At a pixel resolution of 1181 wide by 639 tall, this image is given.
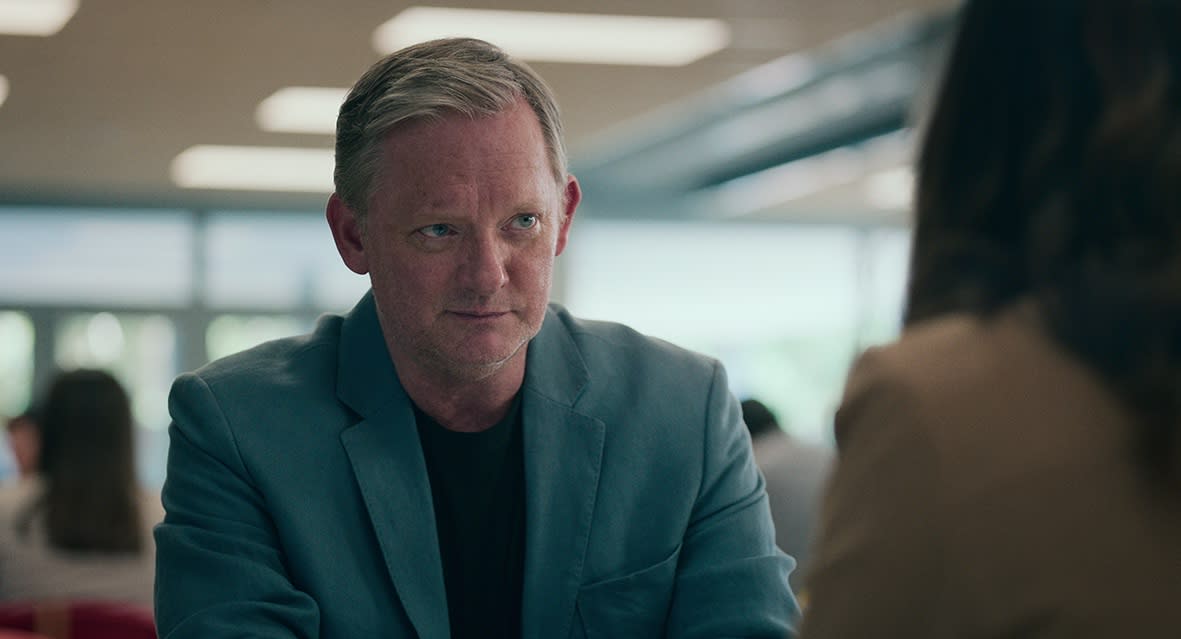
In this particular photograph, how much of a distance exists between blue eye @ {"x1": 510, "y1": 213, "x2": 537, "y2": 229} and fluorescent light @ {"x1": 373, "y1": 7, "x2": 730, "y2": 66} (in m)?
5.42

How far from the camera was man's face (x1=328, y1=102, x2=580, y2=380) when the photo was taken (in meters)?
1.54

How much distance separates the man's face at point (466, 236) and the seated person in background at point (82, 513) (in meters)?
2.41

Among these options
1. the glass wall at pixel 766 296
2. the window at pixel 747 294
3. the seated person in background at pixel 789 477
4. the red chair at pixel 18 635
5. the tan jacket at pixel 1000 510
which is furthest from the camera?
the glass wall at pixel 766 296

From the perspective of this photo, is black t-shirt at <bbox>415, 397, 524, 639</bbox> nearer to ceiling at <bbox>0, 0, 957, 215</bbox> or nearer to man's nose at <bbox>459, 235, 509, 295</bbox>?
man's nose at <bbox>459, 235, 509, 295</bbox>

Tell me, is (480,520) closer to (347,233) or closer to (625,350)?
(625,350)

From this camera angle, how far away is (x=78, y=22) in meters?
7.09

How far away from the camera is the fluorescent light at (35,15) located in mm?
6801

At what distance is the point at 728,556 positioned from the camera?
1573mm

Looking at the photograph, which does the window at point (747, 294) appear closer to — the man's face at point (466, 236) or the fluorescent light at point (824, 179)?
the fluorescent light at point (824, 179)

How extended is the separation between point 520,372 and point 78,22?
6125 millimetres

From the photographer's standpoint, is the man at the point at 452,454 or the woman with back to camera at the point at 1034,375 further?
the man at the point at 452,454

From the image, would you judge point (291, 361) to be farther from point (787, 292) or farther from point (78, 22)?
point (787, 292)

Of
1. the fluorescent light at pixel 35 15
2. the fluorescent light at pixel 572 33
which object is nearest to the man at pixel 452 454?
the fluorescent light at pixel 572 33

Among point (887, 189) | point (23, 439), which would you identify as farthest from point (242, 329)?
point (887, 189)
